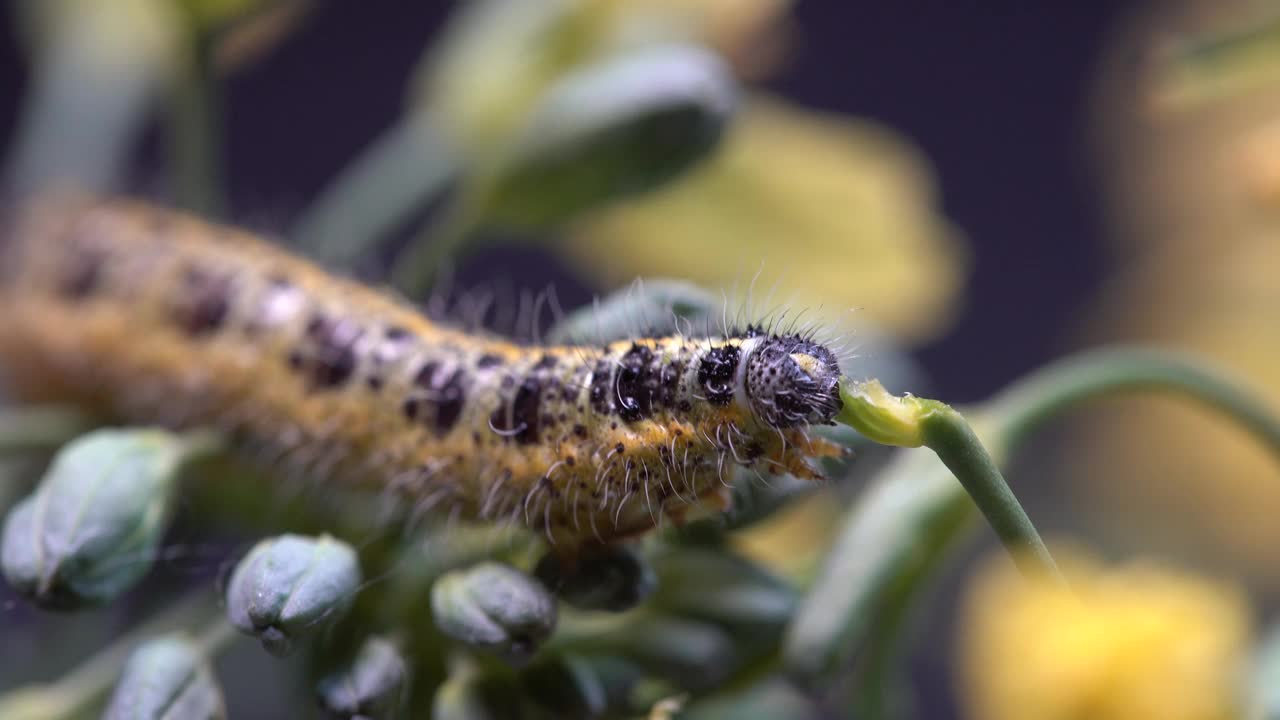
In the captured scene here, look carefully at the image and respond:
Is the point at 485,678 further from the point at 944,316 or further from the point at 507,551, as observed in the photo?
the point at 944,316

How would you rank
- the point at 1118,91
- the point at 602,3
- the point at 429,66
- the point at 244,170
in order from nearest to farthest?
the point at 602,3, the point at 429,66, the point at 1118,91, the point at 244,170

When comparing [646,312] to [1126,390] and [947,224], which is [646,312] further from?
[947,224]

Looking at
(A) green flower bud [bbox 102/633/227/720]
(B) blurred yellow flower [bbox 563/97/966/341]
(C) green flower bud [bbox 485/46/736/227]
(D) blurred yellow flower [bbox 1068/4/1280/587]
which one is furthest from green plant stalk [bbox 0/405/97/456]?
(D) blurred yellow flower [bbox 1068/4/1280/587]

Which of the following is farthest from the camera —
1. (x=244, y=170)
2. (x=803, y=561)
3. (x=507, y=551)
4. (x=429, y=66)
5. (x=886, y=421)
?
(x=244, y=170)

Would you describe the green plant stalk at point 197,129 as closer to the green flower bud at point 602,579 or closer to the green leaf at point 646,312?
the green leaf at point 646,312

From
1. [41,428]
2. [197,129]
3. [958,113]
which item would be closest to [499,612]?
[41,428]

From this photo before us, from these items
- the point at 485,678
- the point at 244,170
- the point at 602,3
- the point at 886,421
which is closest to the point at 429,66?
the point at 602,3

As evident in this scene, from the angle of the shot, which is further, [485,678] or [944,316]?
[944,316]
